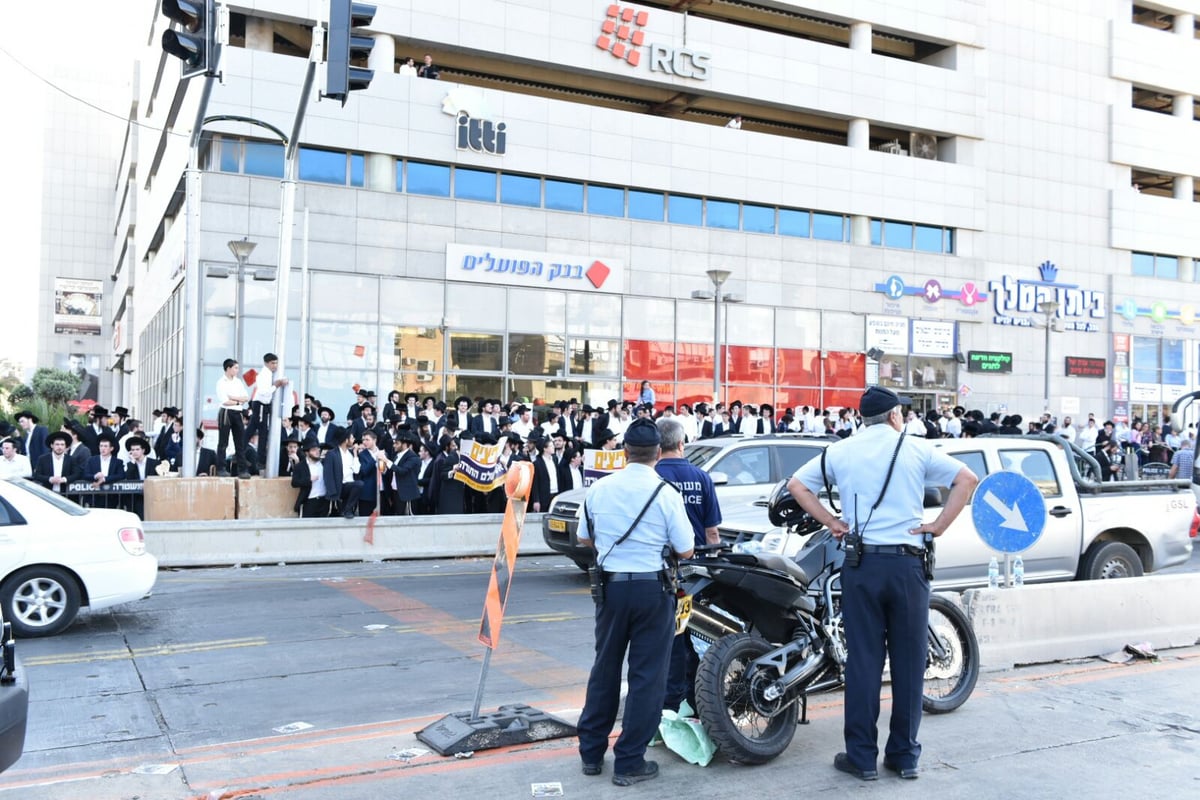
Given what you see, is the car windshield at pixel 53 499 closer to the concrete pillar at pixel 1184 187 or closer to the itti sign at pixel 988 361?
the itti sign at pixel 988 361

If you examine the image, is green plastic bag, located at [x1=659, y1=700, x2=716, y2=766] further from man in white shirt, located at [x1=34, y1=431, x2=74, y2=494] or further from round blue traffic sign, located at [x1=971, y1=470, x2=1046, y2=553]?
man in white shirt, located at [x1=34, y1=431, x2=74, y2=494]

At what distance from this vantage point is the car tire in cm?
943

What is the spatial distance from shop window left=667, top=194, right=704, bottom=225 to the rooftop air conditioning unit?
9516 mm

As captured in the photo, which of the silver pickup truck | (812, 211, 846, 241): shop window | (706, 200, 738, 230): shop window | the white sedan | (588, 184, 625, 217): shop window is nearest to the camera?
the white sedan

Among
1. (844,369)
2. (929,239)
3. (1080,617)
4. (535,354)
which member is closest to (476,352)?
(535,354)

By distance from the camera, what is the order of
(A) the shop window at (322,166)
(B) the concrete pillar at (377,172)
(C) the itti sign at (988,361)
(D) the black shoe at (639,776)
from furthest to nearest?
(C) the itti sign at (988,361), (B) the concrete pillar at (377,172), (A) the shop window at (322,166), (D) the black shoe at (639,776)

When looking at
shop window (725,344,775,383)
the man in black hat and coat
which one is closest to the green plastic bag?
the man in black hat and coat

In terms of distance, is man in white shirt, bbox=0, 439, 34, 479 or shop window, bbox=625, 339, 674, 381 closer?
man in white shirt, bbox=0, 439, 34, 479

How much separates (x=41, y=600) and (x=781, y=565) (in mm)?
6884

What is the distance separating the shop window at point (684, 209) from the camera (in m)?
33.1

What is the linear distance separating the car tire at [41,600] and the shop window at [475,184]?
70.7 ft

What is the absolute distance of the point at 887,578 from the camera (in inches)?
222

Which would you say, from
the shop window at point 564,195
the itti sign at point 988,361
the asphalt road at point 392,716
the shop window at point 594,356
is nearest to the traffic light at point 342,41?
the asphalt road at point 392,716

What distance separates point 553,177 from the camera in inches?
Result: 1227
